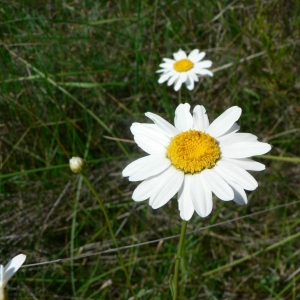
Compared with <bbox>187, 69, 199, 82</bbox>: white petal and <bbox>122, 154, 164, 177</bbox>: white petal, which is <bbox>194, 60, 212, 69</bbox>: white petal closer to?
<bbox>187, 69, 199, 82</bbox>: white petal

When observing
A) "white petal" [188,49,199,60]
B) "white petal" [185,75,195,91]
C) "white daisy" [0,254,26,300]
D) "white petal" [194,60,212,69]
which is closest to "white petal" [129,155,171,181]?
"white daisy" [0,254,26,300]

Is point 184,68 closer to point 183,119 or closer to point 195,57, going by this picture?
point 195,57

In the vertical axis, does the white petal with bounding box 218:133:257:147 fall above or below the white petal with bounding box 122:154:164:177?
above

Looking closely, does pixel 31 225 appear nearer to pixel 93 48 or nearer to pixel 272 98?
pixel 93 48

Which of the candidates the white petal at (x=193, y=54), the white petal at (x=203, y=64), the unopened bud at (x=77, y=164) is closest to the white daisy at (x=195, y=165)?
the unopened bud at (x=77, y=164)

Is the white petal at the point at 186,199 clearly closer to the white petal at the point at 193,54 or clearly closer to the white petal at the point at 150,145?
the white petal at the point at 150,145
